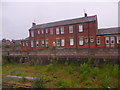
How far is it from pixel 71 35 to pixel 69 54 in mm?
9301

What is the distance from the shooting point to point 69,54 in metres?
13.2

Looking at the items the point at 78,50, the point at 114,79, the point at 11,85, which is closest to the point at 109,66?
the point at 114,79

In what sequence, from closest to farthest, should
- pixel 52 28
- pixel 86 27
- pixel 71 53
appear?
pixel 71 53
pixel 86 27
pixel 52 28

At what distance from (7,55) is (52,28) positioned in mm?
10942

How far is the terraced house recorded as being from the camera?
19.7 m

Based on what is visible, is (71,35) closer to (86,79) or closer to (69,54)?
(69,54)

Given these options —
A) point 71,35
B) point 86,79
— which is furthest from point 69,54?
point 71,35

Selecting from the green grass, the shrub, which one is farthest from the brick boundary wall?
the shrub

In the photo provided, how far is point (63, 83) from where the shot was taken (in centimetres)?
857

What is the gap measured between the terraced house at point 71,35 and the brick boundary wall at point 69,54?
808 cm

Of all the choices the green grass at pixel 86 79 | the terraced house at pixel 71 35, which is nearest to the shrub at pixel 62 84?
the green grass at pixel 86 79

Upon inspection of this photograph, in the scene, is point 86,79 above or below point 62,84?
above

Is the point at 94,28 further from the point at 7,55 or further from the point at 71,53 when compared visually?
the point at 7,55

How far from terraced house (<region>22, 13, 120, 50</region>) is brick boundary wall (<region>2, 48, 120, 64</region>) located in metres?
8.08
